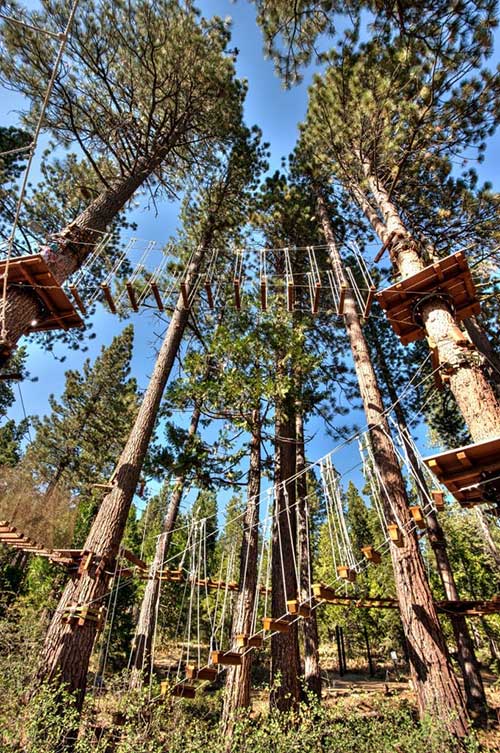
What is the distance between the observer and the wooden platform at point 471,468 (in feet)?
8.24

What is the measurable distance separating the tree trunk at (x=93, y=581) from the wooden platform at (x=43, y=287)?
1898mm

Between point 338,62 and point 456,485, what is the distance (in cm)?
698

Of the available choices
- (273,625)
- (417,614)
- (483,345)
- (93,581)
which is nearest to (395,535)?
(273,625)

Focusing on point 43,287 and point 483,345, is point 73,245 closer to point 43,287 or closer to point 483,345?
point 43,287

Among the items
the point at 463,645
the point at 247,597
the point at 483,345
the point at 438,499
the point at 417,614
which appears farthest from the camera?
the point at 463,645

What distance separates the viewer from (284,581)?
4.43m

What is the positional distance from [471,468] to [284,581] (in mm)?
2755

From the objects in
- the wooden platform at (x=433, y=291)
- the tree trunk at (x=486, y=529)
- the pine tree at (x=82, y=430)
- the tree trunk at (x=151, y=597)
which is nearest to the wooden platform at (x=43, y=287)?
the tree trunk at (x=151, y=597)

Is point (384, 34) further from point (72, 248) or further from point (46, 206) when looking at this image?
point (46, 206)

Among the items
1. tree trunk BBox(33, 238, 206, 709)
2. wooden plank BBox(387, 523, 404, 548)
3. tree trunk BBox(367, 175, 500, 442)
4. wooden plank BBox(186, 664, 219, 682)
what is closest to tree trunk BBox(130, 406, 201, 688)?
tree trunk BBox(33, 238, 206, 709)

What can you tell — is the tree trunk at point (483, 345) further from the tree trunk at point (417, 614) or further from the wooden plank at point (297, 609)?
the wooden plank at point (297, 609)

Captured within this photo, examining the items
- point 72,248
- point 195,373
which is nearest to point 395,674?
point 195,373

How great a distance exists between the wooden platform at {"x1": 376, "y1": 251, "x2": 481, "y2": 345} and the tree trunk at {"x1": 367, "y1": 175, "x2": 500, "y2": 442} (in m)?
0.12

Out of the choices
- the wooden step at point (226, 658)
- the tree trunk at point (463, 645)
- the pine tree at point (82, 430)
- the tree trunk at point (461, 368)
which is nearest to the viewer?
the tree trunk at point (461, 368)
